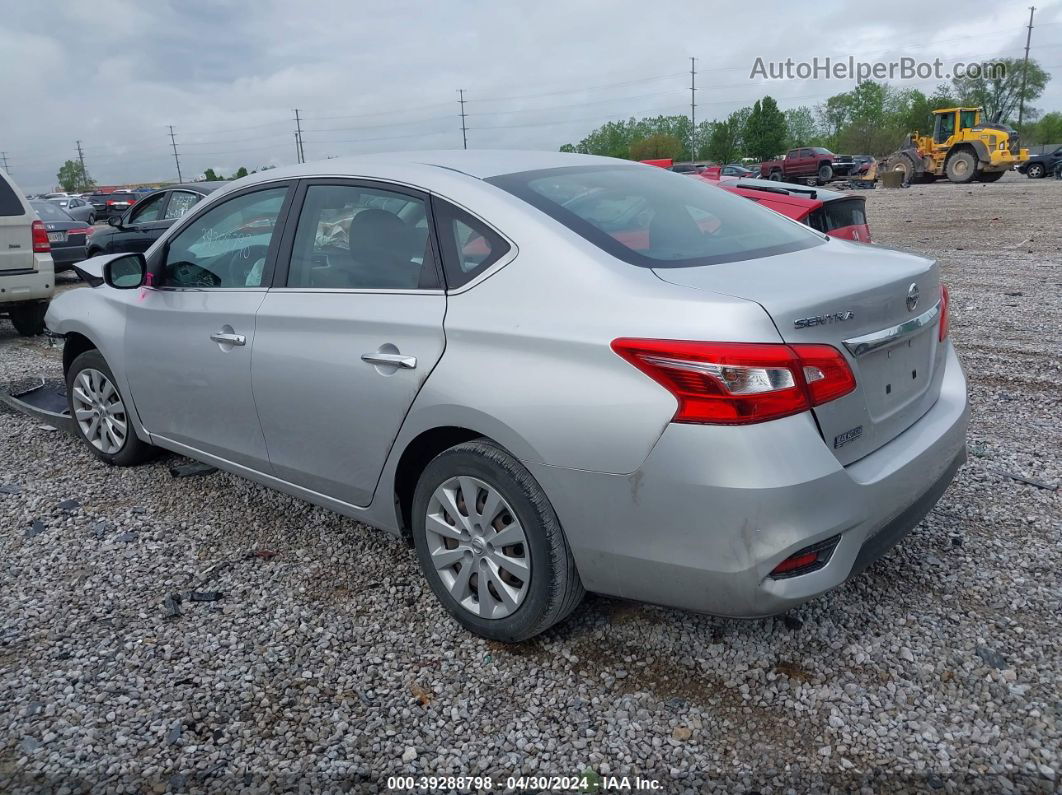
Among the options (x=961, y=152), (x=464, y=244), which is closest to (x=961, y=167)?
(x=961, y=152)

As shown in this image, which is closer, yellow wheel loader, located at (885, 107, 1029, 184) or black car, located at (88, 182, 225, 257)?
black car, located at (88, 182, 225, 257)

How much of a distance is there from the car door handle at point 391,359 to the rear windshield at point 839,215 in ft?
14.4

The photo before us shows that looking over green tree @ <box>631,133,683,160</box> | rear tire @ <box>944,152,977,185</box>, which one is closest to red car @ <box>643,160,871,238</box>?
rear tire @ <box>944,152,977,185</box>

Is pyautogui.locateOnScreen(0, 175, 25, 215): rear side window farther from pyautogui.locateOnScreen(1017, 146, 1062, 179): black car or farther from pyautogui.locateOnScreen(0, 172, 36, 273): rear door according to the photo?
pyautogui.locateOnScreen(1017, 146, 1062, 179): black car

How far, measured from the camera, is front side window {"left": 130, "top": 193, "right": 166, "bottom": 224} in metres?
11.9

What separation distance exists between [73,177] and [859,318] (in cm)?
14265

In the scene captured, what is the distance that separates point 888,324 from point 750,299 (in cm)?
57

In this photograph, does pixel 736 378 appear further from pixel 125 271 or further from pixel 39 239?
pixel 39 239

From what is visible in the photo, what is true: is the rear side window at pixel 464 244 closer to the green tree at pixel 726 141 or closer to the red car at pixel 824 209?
the red car at pixel 824 209

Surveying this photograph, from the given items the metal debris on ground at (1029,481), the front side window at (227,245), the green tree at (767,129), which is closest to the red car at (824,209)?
the metal debris on ground at (1029,481)

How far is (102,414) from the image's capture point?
4797 mm

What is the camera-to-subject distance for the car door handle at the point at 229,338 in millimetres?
3576

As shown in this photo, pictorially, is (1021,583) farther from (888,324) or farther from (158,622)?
(158,622)

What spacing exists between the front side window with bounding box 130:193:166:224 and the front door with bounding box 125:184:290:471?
8.55m
